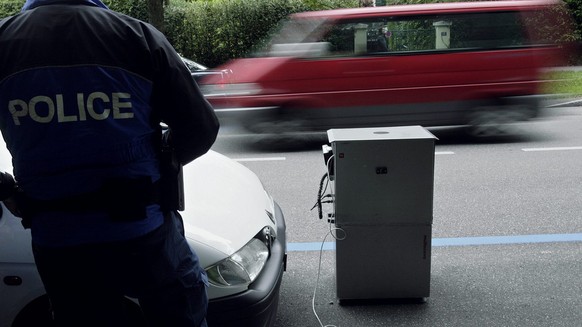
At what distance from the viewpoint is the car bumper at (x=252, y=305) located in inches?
109

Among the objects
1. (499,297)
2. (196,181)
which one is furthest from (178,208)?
(499,297)

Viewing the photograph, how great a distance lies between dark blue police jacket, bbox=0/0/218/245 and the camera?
1.96 meters

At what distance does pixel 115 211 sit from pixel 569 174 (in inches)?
248

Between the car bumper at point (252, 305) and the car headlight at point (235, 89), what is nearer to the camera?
the car bumper at point (252, 305)

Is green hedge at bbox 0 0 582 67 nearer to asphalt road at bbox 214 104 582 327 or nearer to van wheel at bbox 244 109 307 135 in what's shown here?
van wheel at bbox 244 109 307 135

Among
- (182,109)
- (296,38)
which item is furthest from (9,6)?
(182,109)

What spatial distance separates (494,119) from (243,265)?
694cm

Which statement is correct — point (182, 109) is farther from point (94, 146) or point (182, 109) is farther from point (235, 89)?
point (235, 89)

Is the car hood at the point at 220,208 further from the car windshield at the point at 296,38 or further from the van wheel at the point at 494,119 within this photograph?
the van wheel at the point at 494,119

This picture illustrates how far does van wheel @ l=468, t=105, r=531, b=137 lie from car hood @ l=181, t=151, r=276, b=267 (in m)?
5.78

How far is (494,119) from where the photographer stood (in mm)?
9055

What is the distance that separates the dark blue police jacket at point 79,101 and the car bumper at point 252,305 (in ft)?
2.71

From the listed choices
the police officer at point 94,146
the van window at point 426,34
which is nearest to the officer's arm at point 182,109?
the police officer at point 94,146

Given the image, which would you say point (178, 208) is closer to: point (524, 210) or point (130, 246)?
point (130, 246)
